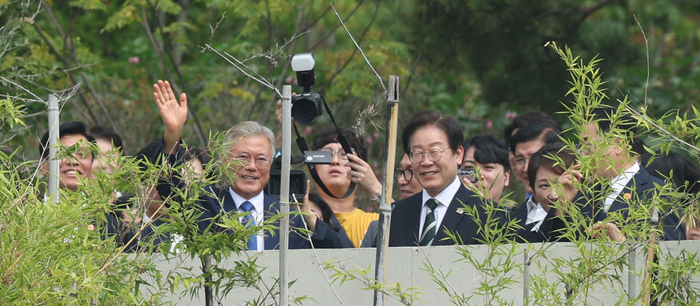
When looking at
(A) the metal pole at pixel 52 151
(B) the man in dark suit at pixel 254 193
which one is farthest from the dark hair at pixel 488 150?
(A) the metal pole at pixel 52 151

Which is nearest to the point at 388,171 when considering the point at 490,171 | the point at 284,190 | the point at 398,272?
the point at 284,190

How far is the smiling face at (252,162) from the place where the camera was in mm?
3635

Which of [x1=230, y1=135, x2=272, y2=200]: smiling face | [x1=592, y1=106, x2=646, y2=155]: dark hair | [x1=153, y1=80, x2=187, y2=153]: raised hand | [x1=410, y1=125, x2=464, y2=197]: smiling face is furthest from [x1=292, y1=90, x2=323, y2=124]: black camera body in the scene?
[x1=410, y1=125, x2=464, y2=197]: smiling face

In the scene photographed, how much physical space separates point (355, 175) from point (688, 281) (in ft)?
4.71

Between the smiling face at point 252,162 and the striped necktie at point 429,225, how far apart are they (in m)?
0.75

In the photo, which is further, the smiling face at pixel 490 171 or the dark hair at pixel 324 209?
the smiling face at pixel 490 171

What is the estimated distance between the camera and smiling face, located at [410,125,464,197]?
3668 millimetres

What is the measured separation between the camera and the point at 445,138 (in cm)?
377

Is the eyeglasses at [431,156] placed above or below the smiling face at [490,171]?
above

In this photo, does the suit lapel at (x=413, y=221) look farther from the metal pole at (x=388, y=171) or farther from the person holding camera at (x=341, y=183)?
the metal pole at (x=388, y=171)

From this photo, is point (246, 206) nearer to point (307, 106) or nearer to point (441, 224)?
point (441, 224)

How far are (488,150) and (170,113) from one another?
6.94 ft

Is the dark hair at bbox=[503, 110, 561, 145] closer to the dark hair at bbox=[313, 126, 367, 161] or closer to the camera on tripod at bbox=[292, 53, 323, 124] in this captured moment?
the dark hair at bbox=[313, 126, 367, 161]

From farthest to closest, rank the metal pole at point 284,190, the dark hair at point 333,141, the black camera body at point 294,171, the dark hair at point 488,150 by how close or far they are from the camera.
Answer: the dark hair at point 488,150, the dark hair at point 333,141, the black camera body at point 294,171, the metal pole at point 284,190
